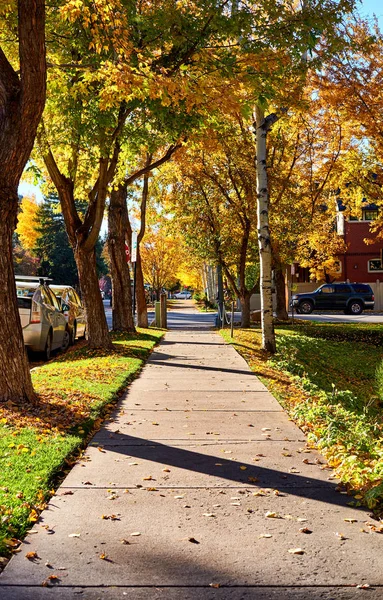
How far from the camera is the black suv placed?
138 ft

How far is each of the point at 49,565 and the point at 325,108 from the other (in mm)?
20104

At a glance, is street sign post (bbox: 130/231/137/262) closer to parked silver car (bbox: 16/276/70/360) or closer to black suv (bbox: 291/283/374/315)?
parked silver car (bbox: 16/276/70/360)

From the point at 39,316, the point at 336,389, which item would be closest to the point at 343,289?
the point at 39,316

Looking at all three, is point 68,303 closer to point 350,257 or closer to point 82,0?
point 82,0

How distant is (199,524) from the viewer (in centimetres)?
462

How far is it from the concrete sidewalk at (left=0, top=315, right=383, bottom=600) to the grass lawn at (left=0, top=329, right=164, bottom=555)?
160 millimetres

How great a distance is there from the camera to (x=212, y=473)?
5.88m

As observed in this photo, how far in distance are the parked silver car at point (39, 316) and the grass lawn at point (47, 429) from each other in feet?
3.79

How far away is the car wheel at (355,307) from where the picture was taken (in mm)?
41844

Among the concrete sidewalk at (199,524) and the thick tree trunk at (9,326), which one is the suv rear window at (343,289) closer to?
the concrete sidewalk at (199,524)

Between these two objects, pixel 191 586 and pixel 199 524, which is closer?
pixel 191 586

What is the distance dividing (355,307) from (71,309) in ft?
87.2

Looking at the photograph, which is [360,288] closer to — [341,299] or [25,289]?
[341,299]

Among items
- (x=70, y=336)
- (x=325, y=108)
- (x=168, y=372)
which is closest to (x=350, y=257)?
(x=325, y=108)
